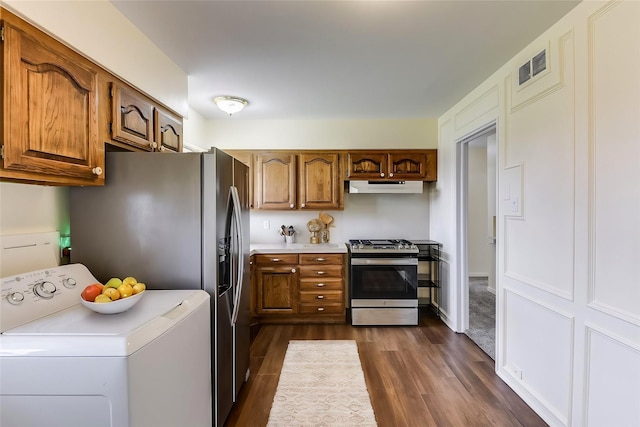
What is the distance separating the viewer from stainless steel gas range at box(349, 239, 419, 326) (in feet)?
10.9

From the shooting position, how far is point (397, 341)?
295cm

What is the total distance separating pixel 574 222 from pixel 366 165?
2282 mm

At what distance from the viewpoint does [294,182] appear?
11.7 ft

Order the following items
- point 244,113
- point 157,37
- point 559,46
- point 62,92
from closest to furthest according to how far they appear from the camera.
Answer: point 62,92 < point 559,46 < point 157,37 < point 244,113

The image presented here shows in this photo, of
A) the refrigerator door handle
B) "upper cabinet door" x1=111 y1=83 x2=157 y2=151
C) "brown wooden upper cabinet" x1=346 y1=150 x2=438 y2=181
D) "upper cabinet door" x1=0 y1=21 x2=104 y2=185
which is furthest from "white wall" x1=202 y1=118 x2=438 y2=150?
"upper cabinet door" x1=0 y1=21 x2=104 y2=185

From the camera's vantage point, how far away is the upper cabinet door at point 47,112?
106 cm

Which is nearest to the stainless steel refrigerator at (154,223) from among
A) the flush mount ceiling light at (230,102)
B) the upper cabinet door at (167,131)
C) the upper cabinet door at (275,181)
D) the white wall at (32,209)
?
the white wall at (32,209)

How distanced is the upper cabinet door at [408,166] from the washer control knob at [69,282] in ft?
10.3

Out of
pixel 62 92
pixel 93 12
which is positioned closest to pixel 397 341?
pixel 62 92

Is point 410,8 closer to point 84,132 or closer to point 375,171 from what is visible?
point 84,132

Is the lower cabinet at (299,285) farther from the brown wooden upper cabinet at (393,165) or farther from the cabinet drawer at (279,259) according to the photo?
the brown wooden upper cabinet at (393,165)

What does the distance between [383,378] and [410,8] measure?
2.58m

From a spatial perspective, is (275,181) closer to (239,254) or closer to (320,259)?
(320,259)

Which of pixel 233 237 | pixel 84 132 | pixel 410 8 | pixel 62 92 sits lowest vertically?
pixel 233 237
